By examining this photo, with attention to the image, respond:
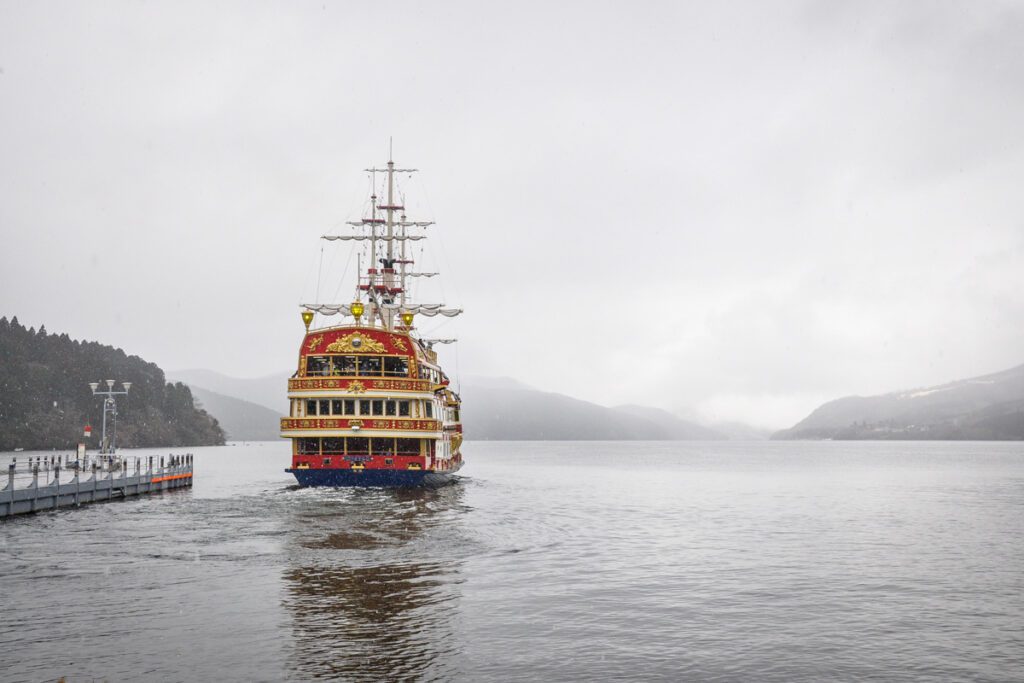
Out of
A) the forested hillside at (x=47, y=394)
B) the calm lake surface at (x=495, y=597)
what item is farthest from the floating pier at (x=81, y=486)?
the forested hillside at (x=47, y=394)

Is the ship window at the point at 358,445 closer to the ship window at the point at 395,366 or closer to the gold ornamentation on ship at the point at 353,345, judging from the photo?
the ship window at the point at 395,366

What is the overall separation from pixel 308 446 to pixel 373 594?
30.8 meters

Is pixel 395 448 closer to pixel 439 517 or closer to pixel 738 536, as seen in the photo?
pixel 439 517

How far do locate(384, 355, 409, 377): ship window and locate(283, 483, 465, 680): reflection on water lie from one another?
1199 cm

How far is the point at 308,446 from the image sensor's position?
50.3 metres

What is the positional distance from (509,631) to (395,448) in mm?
32831

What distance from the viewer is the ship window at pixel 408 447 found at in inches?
1977

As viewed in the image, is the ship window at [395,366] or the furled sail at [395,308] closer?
the ship window at [395,366]

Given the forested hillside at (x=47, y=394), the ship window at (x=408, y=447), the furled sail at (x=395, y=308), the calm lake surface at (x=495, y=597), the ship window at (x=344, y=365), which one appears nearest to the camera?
the calm lake surface at (x=495, y=597)

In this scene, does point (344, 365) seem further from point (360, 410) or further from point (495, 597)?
point (495, 597)

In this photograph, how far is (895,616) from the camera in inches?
798

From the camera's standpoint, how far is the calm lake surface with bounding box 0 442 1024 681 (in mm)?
15336

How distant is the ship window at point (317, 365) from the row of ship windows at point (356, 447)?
13.6 ft

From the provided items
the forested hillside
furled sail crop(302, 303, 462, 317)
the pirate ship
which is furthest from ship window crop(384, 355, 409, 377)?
the forested hillside
